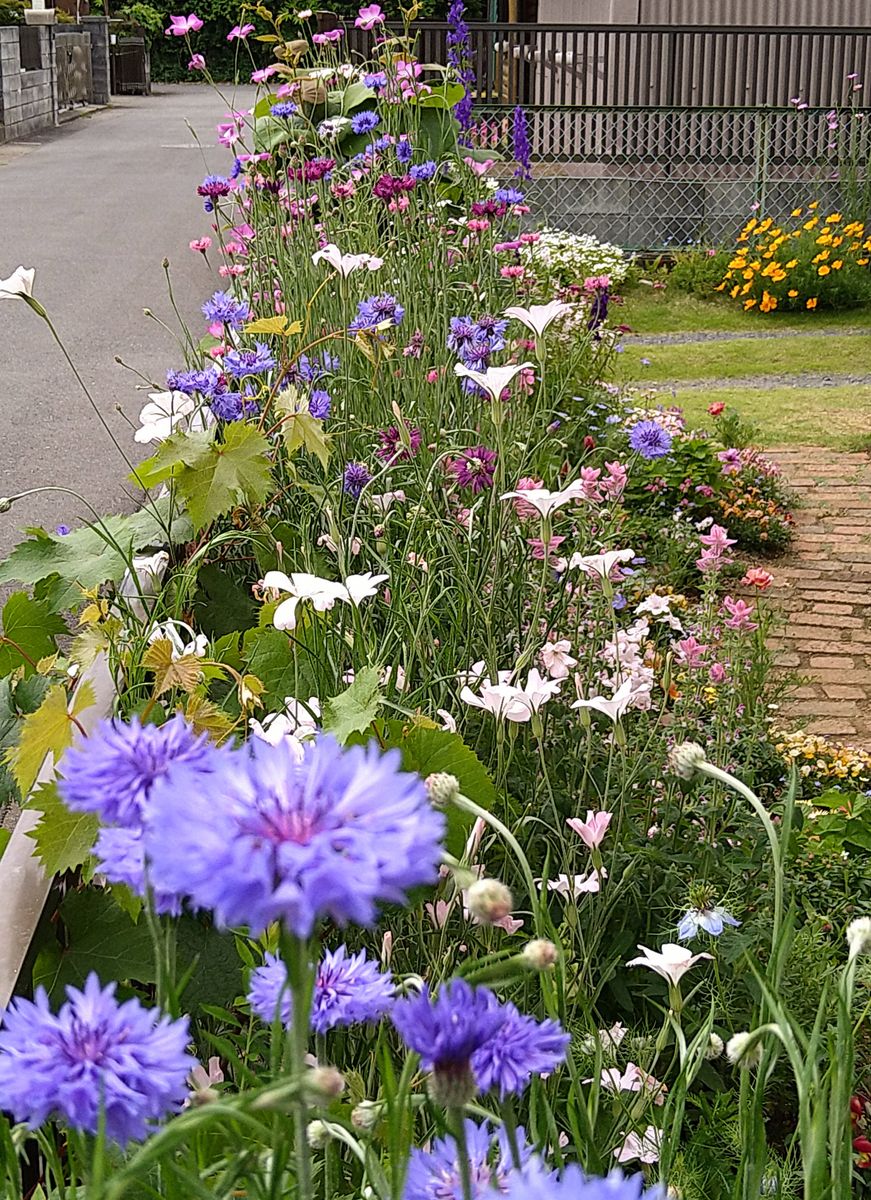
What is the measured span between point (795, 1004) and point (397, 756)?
1.74 m

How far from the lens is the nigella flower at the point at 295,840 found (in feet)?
1.61

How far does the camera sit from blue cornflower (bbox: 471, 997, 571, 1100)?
707mm

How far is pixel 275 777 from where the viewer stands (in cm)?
55

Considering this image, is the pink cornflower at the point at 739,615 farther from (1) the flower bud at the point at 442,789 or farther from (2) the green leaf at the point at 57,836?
(1) the flower bud at the point at 442,789

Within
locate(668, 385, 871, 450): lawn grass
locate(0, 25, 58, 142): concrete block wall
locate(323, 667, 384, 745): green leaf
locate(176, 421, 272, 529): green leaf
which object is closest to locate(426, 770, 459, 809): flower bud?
locate(323, 667, 384, 745): green leaf

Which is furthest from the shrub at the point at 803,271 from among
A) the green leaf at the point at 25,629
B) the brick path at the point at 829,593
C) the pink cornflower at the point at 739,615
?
the green leaf at the point at 25,629

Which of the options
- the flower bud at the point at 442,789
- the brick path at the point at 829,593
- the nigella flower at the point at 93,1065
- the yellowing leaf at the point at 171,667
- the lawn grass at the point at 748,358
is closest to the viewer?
the nigella flower at the point at 93,1065

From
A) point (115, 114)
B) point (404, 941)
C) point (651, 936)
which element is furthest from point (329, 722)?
point (115, 114)

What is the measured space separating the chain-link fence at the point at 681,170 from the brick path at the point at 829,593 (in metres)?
5.14

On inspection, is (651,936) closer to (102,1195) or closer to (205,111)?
(102,1195)

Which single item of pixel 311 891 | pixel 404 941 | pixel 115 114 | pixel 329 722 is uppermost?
pixel 115 114

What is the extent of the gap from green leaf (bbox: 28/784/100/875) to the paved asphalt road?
10.3 feet

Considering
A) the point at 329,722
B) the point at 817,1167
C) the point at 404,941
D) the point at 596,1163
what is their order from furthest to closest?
the point at 404,941 < the point at 329,722 < the point at 596,1163 < the point at 817,1167

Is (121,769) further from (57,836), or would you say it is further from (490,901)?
(57,836)
